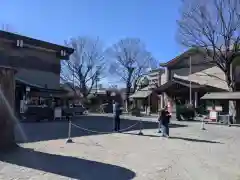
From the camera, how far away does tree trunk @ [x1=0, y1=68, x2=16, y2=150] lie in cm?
1084

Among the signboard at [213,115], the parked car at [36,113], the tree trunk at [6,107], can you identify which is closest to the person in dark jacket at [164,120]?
the tree trunk at [6,107]

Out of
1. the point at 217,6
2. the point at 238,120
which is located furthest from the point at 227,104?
the point at 217,6

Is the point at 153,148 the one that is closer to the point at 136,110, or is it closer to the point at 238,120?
the point at 238,120

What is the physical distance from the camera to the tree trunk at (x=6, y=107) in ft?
35.6

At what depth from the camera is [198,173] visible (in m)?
8.49

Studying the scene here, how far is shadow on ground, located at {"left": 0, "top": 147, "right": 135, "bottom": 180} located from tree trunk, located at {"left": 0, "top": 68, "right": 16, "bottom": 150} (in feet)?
2.11

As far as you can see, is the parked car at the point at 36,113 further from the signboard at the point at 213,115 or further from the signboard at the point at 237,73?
the signboard at the point at 237,73

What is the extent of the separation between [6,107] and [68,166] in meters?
3.44

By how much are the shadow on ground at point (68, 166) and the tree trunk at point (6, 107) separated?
642mm

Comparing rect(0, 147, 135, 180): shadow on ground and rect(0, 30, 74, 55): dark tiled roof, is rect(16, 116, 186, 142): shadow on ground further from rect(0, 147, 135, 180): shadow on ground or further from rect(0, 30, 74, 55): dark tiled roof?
rect(0, 30, 74, 55): dark tiled roof

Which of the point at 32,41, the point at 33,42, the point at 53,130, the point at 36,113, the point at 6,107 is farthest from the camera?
the point at 33,42

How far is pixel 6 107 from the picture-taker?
430 inches

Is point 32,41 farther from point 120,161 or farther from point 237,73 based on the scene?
point 120,161

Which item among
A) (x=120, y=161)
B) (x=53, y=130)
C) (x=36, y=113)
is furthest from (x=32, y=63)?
(x=120, y=161)
